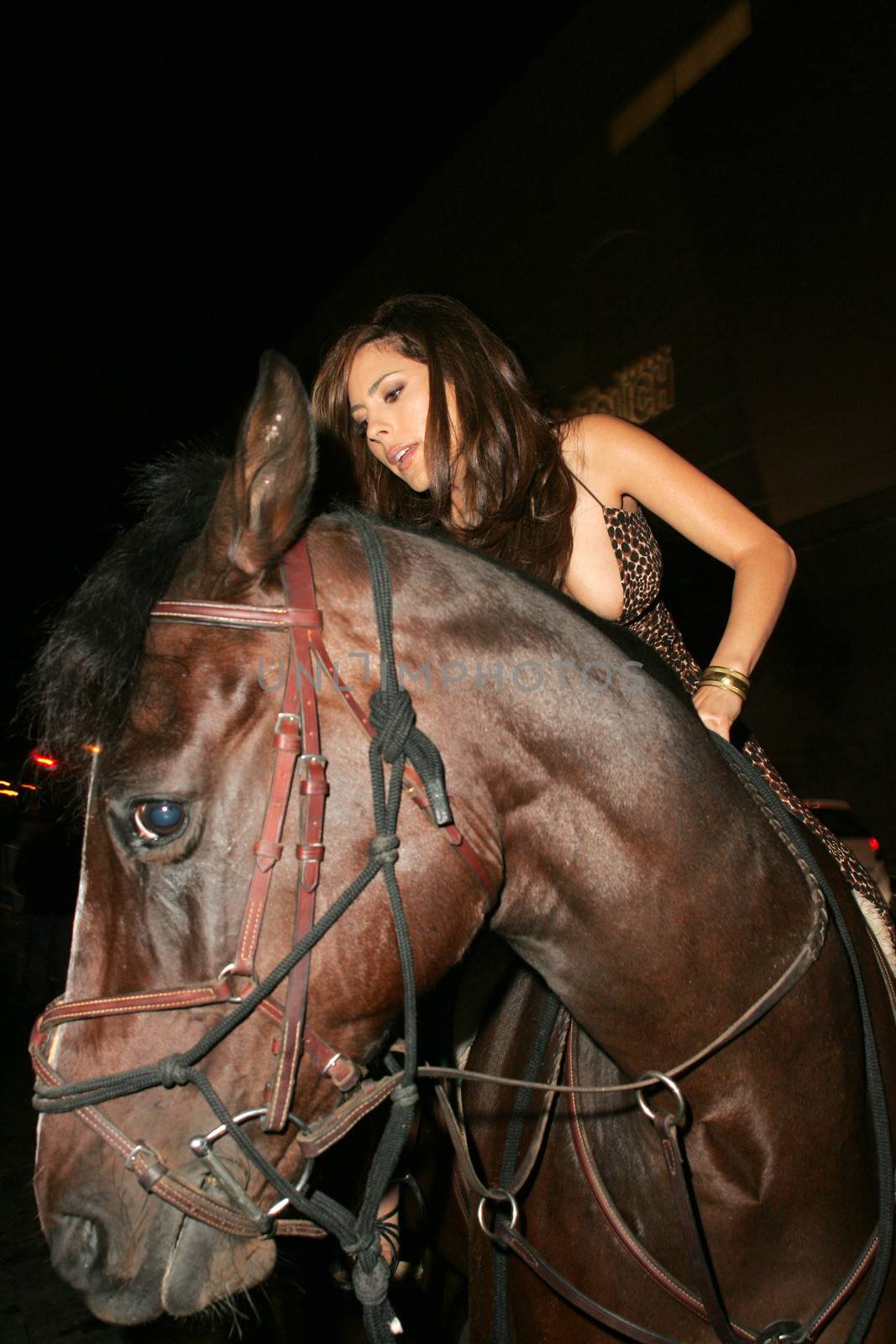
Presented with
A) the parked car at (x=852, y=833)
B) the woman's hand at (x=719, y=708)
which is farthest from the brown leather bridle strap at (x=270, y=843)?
the parked car at (x=852, y=833)

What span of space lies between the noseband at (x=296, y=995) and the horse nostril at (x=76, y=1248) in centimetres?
13

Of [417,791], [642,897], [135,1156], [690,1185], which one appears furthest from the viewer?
[690,1185]

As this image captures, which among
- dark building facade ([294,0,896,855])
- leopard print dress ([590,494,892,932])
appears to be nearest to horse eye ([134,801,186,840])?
leopard print dress ([590,494,892,932])

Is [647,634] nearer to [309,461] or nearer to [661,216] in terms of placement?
[309,461]

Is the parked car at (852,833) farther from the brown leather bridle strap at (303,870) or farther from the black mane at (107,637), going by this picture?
the black mane at (107,637)

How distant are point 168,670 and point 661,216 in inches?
340

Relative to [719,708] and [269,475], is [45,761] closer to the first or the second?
[269,475]

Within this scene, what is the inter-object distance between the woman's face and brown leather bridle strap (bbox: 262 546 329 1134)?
44.2 inches

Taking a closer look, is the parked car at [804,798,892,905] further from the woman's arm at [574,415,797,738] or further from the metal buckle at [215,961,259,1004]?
the metal buckle at [215,961,259,1004]

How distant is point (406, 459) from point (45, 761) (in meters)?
1.29

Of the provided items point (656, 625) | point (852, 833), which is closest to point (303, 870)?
point (656, 625)

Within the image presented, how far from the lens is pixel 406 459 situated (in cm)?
228

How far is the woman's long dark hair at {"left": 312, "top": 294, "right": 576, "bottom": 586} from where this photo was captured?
2.08 m

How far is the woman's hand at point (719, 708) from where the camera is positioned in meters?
1.66
